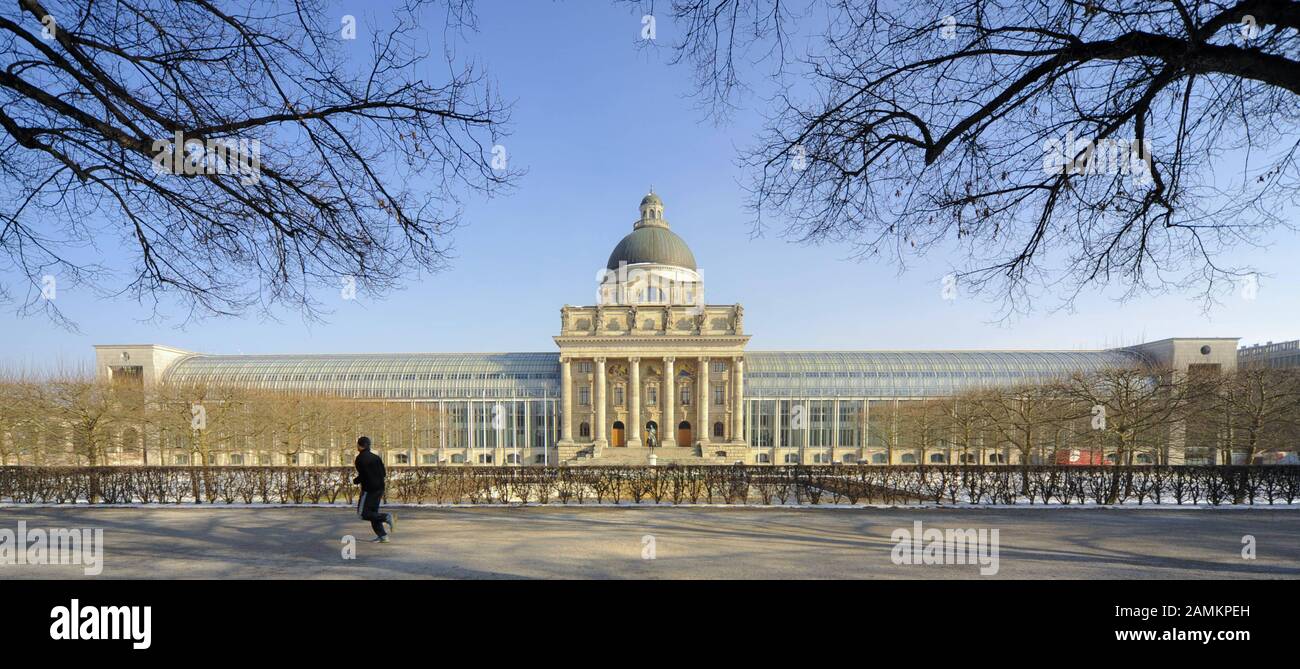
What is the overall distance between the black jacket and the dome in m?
70.0

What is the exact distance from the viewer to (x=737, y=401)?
67.8 metres

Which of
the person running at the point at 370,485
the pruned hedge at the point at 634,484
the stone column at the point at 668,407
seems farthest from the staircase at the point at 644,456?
the person running at the point at 370,485

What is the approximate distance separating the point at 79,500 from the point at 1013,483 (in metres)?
30.9

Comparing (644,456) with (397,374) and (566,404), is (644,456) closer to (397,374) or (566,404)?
(566,404)

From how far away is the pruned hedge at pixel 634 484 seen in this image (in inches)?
715

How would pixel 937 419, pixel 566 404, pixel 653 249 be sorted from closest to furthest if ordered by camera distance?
pixel 937 419
pixel 566 404
pixel 653 249

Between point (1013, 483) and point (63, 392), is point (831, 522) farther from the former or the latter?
point (63, 392)

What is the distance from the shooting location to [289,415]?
140 feet

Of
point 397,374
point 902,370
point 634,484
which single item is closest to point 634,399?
point 397,374

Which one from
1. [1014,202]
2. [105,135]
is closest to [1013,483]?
[1014,202]

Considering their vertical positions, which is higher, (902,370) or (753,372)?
(902,370)

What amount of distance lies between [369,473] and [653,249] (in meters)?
71.1

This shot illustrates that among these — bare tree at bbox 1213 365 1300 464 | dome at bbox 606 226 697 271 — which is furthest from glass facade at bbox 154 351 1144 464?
bare tree at bbox 1213 365 1300 464

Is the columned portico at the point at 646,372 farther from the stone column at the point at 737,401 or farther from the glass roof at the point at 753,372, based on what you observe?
the glass roof at the point at 753,372
